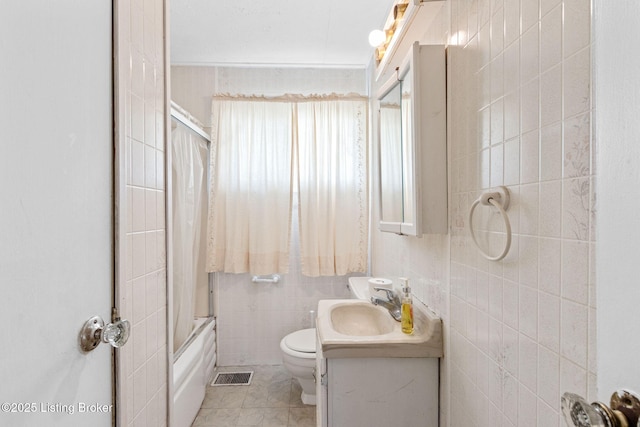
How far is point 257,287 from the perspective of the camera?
259 centimetres

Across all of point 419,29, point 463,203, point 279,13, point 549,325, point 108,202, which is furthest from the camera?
point 279,13

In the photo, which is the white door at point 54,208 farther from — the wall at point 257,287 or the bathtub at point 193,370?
the wall at point 257,287

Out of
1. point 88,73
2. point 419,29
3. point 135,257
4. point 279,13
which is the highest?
point 279,13

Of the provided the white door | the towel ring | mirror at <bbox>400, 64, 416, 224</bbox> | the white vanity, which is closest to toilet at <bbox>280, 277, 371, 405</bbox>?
the white vanity

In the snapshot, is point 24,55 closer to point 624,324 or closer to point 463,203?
point 624,324

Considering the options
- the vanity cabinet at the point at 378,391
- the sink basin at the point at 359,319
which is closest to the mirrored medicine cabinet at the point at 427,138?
the vanity cabinet at the point at 378,391

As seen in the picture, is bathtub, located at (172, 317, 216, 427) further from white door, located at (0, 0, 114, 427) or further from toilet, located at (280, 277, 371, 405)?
white door, located at (0, 0, 114, 427)

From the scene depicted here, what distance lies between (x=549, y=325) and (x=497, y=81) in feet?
2.09

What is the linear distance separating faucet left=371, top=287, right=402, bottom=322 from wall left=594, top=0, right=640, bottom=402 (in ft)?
3.77

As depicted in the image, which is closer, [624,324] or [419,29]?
[624,324]

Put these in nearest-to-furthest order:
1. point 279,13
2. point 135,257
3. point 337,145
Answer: point 135,257 < point 279,13 < point 337,145

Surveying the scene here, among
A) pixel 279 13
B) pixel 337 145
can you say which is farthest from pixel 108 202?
pixel 337 145

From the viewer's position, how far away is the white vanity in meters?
1.23

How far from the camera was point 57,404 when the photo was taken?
632 mm
